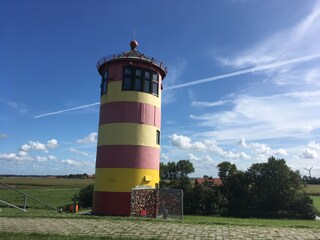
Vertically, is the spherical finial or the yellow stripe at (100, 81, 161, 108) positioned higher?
the spherical finial

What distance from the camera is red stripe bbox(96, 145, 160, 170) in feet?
67.3

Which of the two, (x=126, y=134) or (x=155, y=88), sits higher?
(x=155, y=88)

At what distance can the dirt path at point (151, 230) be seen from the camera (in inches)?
368

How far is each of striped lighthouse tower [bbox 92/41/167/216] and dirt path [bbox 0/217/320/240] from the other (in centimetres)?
844

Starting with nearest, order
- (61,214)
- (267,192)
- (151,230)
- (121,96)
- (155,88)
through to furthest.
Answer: (151,230), (61,214), (121,96), (155,88), (267,192)

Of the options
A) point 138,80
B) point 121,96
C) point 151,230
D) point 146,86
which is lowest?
point 151,230

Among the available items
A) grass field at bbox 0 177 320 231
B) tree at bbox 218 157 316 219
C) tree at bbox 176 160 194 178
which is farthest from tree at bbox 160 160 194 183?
grass field at bbox 0 177 320 231

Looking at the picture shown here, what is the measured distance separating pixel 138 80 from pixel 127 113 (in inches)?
93.0

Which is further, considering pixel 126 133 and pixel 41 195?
pixel 41 195

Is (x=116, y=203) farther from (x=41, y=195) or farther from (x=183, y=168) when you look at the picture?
(x=183, y=168)

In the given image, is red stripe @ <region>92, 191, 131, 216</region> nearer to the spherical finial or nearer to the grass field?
the grass field

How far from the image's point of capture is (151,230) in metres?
10.1

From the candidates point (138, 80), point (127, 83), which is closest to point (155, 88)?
point (138, 80)

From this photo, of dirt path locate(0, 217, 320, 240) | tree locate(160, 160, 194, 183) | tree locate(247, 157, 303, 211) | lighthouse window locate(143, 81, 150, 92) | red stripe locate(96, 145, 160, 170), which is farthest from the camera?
tree locate(160, 160, 194, 183)
